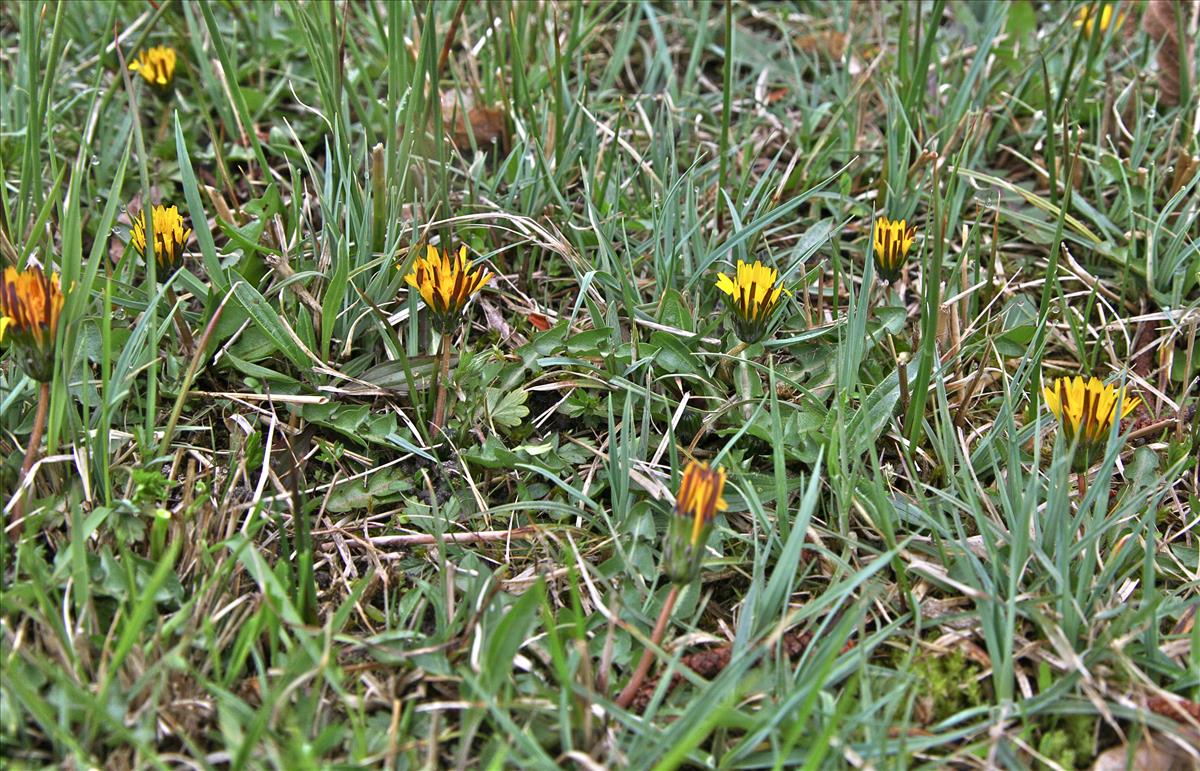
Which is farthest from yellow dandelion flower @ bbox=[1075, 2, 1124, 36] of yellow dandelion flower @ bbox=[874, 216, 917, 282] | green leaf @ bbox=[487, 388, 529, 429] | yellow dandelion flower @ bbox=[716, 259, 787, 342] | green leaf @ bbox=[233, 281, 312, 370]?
green leaf @ bbox=[233, 281, 312, 370]

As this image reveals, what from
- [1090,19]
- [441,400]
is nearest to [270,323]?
[441,400]

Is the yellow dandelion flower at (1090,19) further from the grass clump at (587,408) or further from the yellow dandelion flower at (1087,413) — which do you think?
the yellow dandelion flower at (1087,413)

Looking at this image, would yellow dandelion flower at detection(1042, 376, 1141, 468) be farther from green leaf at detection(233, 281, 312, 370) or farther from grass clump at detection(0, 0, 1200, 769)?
green leaf at detection(233, 281, 312, 370)

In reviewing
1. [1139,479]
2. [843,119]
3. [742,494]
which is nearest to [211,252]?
[742,494]

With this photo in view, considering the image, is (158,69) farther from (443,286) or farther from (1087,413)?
(1087,413)

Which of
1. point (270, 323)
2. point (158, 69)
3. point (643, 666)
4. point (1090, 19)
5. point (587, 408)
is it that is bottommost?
point (643, 666)
